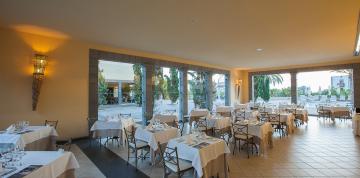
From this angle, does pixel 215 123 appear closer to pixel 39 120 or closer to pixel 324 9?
pixel 324 9

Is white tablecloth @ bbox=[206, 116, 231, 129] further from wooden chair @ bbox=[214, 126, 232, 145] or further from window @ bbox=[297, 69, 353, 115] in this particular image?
window @ bbox=[297, 69, 353, 115]

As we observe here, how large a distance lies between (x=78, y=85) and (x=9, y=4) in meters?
3.30

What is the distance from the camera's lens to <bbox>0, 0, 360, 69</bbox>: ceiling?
4246 mm

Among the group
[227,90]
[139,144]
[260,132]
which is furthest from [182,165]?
[227,90]

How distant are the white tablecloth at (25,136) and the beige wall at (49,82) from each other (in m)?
1.46

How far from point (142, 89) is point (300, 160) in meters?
6.54

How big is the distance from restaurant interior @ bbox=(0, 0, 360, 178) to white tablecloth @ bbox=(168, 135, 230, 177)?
2 centimetres

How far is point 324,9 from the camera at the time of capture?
446cm

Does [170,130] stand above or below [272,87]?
below

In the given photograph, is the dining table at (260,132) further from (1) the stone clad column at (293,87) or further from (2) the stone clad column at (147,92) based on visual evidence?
(1) the stone clad column at (293,87)

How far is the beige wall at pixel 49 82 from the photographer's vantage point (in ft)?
19.2

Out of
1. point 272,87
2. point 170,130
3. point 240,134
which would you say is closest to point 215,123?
point 240,134

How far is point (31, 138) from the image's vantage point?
4.70 meters

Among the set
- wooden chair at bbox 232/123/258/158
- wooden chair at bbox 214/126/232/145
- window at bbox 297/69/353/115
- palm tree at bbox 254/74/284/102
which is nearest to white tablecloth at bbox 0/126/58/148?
wooden chair at bbox 214/126/232/145
